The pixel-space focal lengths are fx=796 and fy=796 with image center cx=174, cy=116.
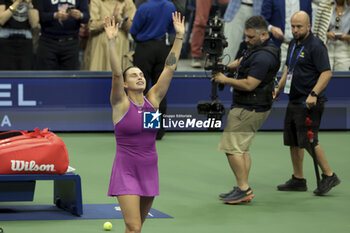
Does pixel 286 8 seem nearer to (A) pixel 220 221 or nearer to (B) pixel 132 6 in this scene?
(B) pixel 132 6

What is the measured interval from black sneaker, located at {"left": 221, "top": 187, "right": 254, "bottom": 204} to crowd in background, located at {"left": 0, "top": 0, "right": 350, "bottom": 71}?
11.9ft

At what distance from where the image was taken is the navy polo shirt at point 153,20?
38.4 feet

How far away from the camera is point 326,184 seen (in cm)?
913

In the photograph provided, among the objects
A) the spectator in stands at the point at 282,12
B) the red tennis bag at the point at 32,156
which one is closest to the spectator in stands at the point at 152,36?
the spectator in stands at the point at 282,12

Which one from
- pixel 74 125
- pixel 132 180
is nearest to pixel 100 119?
pixel 74 125

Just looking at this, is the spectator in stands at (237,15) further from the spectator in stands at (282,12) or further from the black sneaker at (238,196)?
the black sneaker at (238,196)

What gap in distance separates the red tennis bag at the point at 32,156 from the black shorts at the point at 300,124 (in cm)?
292

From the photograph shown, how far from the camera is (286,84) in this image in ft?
30.5

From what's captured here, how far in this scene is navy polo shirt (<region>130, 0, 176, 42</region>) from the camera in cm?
1170

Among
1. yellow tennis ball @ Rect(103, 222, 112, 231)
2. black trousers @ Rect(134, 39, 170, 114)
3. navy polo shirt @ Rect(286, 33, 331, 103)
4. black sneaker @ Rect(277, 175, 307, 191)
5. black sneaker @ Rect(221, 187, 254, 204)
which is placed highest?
navy polo shirt @ Rect(286, 33, 331, 103)

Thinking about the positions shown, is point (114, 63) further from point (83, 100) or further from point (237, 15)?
point (83, 100)

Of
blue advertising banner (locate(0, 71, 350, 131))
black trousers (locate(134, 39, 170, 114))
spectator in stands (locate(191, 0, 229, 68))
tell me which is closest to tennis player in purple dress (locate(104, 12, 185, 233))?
black trousers (locate(134, 39, 170, 114))

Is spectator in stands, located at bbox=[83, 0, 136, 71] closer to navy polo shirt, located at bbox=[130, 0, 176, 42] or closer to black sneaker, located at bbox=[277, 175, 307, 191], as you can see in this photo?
navy polo shirt, located at bbox=[130, 0, 176, 42]

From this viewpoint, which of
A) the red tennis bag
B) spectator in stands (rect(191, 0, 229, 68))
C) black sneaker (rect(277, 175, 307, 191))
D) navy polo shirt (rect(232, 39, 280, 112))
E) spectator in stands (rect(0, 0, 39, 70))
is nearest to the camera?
the red tennis bag
